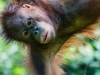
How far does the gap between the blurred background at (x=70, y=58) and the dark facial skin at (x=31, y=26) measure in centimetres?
23

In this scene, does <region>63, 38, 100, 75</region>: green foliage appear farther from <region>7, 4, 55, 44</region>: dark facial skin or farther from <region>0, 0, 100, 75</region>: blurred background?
<region>7, 4, 55, 44</region>: dark facial skin

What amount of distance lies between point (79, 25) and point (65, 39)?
7.8 inches

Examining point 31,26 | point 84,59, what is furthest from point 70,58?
point 31,26

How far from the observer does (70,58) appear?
34.8ft

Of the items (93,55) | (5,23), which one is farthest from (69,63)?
(5,23)

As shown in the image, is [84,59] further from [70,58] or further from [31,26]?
[31,26]

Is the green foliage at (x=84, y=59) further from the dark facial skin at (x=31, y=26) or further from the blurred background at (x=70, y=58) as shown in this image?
the dark facial skin at (x=31, y=26)

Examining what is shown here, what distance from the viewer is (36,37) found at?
32.2ft

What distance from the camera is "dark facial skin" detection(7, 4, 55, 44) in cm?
979

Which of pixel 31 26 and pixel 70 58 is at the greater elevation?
pixel 31 26

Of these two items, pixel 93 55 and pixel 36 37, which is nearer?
pixel 36 37

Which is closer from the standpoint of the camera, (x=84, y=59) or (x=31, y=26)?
(x=31, y=26)

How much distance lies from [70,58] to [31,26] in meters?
0.86

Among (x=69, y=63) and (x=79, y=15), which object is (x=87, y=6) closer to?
(x=79, y=15)
